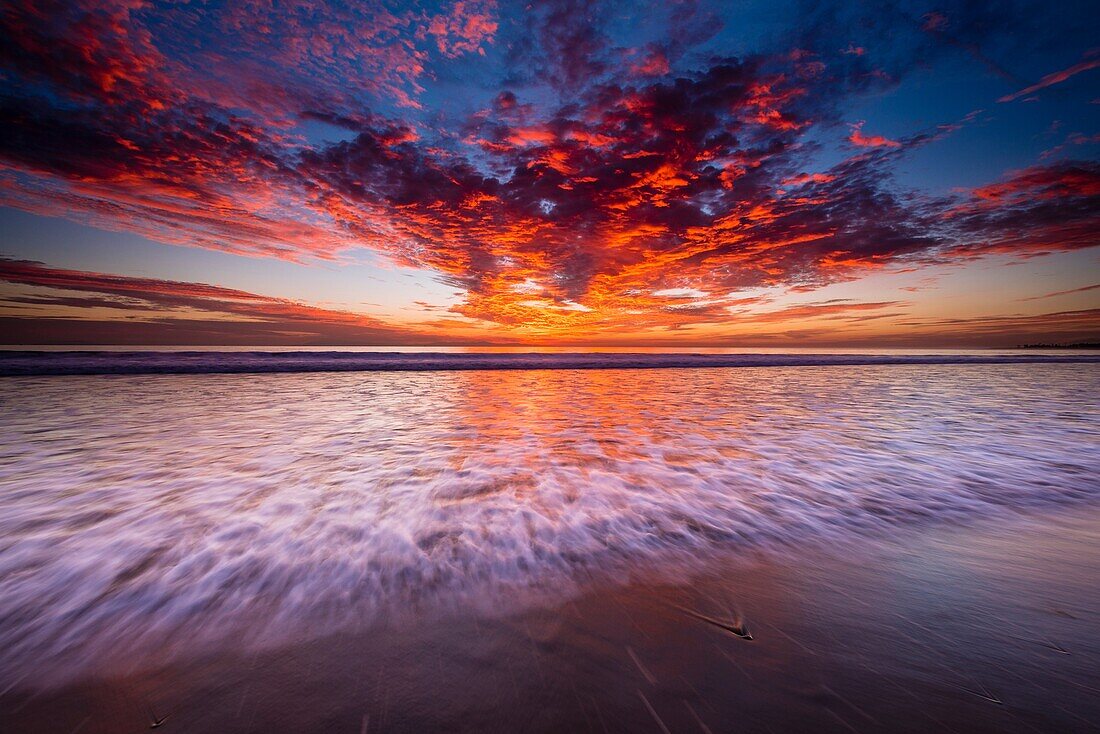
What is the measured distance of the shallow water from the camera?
91.7 inches

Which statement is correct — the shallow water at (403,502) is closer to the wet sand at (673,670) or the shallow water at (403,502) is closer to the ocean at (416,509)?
the ocean at (416,509)

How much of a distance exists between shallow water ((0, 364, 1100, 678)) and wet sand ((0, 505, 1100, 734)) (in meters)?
0.25

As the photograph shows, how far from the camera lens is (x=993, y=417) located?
827 centimetres

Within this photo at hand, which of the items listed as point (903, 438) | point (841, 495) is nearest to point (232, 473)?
point (841, 495)

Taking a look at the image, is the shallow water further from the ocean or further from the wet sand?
the wet sand

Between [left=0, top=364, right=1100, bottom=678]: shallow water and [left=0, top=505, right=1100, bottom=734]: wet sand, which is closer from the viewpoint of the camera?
[left=0, top=505, right=1100, bottom=734]: wet sand

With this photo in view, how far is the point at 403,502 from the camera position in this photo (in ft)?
12.3

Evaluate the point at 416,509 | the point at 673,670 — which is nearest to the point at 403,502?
the point at 416,509

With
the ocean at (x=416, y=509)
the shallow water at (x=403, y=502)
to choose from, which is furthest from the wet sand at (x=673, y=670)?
the shallow water at (x=403, y=502)

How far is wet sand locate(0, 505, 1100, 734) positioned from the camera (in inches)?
60.7

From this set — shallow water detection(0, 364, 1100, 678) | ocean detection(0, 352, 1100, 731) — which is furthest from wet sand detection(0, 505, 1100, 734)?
shallow water detection(0, 364, 1100, 678)

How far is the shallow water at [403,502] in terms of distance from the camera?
7.64 ft

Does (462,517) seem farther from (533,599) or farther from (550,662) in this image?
(550,662)

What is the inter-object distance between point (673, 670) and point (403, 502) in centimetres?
279
